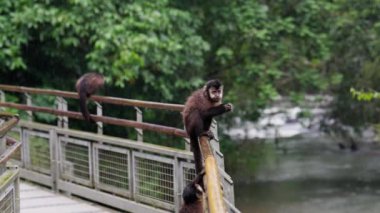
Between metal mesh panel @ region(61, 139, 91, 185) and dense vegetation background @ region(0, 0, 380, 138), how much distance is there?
3479mm

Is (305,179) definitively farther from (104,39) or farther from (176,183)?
(176,183)

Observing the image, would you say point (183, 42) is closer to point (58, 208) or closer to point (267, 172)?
point (58, 208)

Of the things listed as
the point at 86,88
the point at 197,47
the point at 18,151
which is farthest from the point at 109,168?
the point at 197,47

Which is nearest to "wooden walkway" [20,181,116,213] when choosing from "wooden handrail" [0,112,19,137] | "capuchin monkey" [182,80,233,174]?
"wooden handrail" [0,112,19,137]

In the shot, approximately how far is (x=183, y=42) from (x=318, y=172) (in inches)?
382

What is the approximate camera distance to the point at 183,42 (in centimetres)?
1269

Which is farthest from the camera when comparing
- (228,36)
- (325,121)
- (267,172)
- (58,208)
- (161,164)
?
(325,121)

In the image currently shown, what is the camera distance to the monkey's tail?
7307 millimetres

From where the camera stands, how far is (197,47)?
12898 mm

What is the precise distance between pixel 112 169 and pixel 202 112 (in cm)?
234

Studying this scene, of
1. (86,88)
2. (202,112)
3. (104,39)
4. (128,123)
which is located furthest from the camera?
(104,39)

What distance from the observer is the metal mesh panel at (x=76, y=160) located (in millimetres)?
7395

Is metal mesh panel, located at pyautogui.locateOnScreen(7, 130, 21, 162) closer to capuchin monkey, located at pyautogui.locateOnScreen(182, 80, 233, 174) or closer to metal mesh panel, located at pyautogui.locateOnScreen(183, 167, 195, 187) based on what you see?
metal mesh panel, located at pyautogui.locateOnScreen(183, 167, 195, 187)

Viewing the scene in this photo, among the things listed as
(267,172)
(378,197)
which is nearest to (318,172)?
(267,172)
